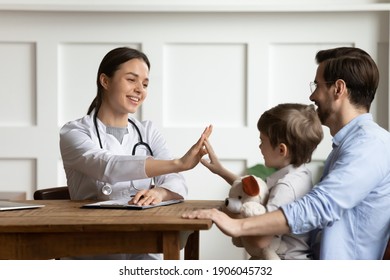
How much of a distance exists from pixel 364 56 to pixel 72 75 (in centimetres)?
181

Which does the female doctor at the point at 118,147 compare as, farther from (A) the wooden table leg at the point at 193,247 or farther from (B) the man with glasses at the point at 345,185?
(B) the man with glasses at the point at 345,185

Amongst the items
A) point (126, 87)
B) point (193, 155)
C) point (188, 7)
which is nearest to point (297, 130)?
point (193, 155)

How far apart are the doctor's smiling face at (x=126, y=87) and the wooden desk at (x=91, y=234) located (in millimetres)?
676

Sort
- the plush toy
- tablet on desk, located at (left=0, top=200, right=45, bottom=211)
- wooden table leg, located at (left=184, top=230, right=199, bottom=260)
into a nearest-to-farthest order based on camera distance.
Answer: the plush toy < tablet on desk, located at (left=0, top=200, right=45, bottom=211) < wooden table leg, located at (left=184, top=230, right=199, bottom=260)

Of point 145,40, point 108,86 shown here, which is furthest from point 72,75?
point 108,86

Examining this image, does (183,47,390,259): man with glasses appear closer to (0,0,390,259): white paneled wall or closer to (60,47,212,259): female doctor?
(60,47,212,259): female doctor

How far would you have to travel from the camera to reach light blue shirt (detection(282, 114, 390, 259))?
5.99 ft

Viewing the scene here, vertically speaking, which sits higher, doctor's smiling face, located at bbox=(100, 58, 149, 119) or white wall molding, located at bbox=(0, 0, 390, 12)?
white wall molding, located at bbox=(0, 0, 390, 12)

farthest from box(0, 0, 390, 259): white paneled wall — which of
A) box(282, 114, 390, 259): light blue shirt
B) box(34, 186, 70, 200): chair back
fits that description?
box(282, 114, 390, 259): light blue shirt

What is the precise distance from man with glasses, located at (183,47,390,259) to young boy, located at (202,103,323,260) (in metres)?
0.06

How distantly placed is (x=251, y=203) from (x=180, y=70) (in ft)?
5.29

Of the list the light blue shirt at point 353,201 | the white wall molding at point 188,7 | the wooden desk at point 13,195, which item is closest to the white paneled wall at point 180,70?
the white wall molding at point 188,7

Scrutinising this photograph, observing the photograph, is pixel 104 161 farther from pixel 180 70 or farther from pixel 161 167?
pixel 180 70

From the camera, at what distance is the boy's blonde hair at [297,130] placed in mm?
2043
